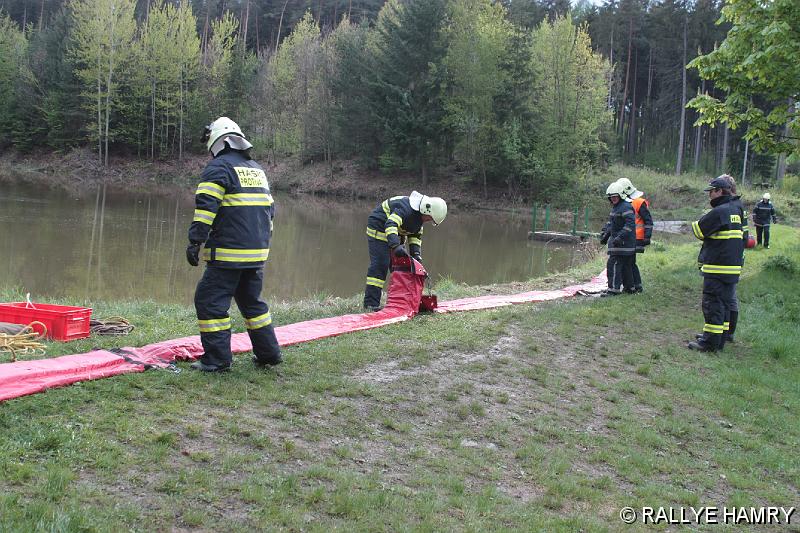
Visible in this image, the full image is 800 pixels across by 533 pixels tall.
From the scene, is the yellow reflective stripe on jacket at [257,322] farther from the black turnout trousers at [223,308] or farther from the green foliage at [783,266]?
the green foliage at [783,266]

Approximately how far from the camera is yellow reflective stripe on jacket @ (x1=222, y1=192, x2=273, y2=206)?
5.70 metres

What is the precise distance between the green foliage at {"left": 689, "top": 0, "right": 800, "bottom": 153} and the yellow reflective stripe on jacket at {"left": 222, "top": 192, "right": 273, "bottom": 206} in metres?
9.99

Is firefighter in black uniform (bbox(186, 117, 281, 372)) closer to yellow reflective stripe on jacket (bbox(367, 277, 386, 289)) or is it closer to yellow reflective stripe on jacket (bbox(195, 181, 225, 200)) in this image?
yellow reflective stripe on jacket (bbox(195, 181, 225, 200))

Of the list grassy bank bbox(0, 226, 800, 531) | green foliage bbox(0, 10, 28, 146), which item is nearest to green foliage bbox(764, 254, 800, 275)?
grassy bank bbox(0, 226, 800, 531)

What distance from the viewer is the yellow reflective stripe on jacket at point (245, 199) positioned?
5.70 m

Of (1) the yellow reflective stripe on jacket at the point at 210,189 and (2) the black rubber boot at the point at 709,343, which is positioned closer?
(1) the yellow reflective stripe on jacket at the point at 210,189

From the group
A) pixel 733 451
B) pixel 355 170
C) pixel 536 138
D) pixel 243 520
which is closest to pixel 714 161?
pixel 536 138

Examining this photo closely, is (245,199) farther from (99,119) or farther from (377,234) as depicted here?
(99,119)

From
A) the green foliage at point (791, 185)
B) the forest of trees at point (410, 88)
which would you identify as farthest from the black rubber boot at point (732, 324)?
the green foliage at point (791, 185)

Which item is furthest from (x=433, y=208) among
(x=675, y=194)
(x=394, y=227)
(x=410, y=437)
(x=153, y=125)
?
(x=153, y=125)

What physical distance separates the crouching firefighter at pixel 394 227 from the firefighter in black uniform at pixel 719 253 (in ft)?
11.5

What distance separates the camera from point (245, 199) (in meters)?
5.77

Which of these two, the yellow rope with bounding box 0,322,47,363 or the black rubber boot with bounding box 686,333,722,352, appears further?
the black rubber boot with bounding box 686,333,722,352

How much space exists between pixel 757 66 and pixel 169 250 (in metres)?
14.8
